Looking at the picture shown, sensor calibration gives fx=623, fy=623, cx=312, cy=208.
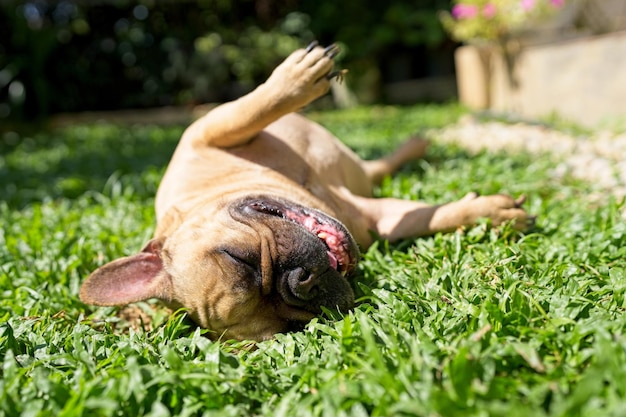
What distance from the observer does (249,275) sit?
2.33 m

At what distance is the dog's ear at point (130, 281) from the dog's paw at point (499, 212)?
1441 mm

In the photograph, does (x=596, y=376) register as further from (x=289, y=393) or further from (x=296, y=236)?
(x=296, y=236)

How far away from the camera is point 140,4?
12609 millimetres

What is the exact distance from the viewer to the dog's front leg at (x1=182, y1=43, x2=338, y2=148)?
10.3 feet

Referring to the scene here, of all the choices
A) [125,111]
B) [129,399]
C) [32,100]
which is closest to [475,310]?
[129,399]

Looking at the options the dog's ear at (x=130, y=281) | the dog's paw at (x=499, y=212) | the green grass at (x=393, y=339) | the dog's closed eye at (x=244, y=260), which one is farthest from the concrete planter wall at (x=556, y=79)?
the dog's ear at (x=130, y=281)

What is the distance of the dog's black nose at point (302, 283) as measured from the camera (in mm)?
2289

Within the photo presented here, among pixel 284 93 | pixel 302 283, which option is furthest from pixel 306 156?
pixel 302 283

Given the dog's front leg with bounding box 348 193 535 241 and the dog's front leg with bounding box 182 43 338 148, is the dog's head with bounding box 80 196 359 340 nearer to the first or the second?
the dog's front leg with bounding box 348 193 535 241

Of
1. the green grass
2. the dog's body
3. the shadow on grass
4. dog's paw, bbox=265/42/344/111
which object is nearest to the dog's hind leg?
the dog's body

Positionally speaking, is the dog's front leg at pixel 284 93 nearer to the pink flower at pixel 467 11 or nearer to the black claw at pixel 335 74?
the black claw at pixel 335 74

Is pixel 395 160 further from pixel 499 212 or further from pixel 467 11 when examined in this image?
pixel 467 11

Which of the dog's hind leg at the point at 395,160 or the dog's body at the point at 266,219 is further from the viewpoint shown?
the dog's hind leg at the point at 395,160

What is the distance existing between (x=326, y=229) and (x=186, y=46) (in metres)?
11.1
